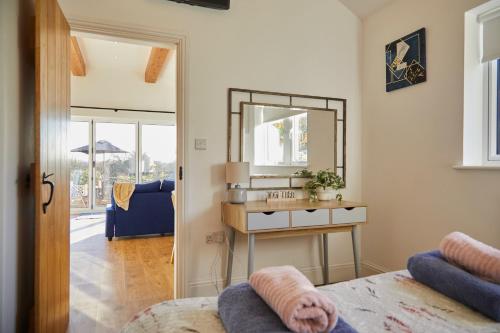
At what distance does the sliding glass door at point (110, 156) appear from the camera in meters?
6.63

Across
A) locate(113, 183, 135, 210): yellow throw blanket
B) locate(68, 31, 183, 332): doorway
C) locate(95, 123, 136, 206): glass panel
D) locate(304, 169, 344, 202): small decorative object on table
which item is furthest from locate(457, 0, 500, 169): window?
locate(95, 123, 136, 206): glass panel

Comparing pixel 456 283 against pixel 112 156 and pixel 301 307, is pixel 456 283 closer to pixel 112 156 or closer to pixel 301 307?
pixel 301 307

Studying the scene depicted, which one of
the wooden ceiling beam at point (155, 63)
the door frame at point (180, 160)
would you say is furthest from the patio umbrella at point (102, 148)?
the door frame at point (180, 160)

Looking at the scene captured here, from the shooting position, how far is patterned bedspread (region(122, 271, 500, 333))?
0.98 meters

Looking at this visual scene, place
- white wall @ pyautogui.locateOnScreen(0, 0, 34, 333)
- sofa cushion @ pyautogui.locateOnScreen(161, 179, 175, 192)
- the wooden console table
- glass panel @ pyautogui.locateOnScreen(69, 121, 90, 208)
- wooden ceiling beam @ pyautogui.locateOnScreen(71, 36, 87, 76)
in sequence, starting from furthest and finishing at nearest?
glass panel @ pyautogui.locateOnScreen(69, 121, 90, 208) < wooden ceiling beam @ pyautogui.locateOnScreen(71, 36, 87, 76) < sofa cushion @ pyautogui.locateOnScreen(161, 179, 175, 192) < the wooden console table < white wall @ pyautogui.locateOnScreen(0, 0, 34, 333)

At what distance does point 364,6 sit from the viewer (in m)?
2.95

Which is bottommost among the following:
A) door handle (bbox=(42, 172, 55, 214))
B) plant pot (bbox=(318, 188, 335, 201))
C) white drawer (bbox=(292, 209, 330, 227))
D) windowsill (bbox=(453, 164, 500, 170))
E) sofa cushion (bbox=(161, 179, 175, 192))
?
white drawer (bbox=(292, 209, 330, 227))

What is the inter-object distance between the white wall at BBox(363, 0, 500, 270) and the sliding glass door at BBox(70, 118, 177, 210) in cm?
517

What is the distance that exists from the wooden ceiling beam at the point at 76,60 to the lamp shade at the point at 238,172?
381 cm

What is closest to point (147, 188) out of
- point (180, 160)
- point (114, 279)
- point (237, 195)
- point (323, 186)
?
point (114, 279)

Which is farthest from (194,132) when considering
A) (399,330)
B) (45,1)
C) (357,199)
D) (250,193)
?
(399,330)

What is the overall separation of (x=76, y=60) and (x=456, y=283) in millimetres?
6219

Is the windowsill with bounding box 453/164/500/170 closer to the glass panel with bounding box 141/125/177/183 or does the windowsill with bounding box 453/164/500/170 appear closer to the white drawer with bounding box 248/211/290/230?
the white drawer with bounding box 248/211/290/230

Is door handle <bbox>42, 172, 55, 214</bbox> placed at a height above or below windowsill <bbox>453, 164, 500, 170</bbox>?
below
